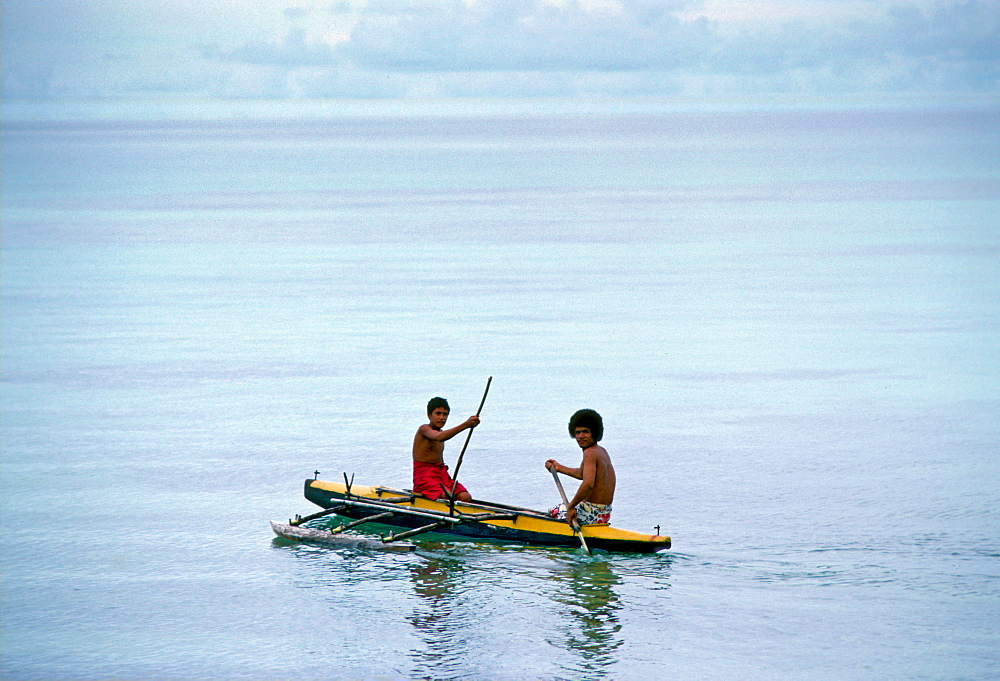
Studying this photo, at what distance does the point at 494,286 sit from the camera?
20.9 metres

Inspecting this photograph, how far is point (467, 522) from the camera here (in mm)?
8977

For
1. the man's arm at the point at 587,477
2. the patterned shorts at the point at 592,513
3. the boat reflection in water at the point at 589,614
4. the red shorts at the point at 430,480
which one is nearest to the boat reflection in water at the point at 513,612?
the boat reflection in water at the point at 589,614

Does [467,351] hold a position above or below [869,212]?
below

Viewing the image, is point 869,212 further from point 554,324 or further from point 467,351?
point 467,351

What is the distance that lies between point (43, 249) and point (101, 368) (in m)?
12.5

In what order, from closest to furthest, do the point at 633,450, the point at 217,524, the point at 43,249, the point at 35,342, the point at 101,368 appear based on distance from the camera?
the point at 217,524 → the point at 633,450 → the point at 101,368 → the point at 35,342 → the point at 43,249

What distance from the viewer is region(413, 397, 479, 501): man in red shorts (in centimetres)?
943

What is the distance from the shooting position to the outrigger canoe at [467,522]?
8.66 meters

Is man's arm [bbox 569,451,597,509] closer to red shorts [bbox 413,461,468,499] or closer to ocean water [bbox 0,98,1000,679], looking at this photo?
ocean water [bbox 0,98,1000,679]

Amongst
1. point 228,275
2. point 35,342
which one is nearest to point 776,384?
point 35,342

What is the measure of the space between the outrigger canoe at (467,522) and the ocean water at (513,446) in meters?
0.12

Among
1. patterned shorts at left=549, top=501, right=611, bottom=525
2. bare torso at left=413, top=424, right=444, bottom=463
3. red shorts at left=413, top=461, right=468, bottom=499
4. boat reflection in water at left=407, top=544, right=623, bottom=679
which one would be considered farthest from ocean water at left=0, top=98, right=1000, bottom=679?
bare torso at left=413, top=424, right=444, bottom=463

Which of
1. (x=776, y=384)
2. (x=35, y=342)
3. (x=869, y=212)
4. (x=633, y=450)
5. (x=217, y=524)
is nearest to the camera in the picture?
(x=217, y=524)

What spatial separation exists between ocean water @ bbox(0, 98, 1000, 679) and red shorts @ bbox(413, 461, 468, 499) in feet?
1.72
